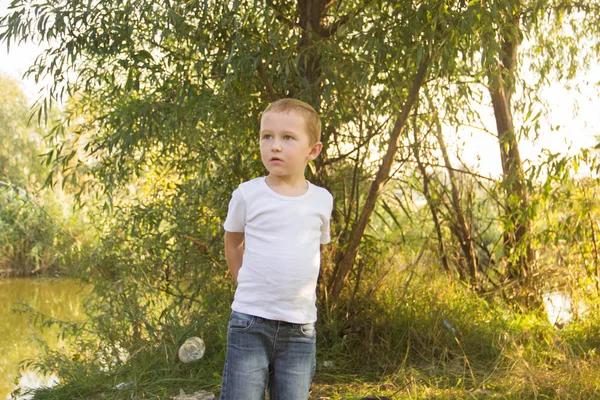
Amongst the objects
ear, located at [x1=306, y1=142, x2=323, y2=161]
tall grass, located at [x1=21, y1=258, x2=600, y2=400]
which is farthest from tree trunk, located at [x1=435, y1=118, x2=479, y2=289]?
ear, located at [x1=306, y1=142, x2=323, y2=161]

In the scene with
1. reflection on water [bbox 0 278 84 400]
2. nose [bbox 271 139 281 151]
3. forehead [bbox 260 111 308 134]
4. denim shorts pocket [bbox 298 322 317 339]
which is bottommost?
reflection on water [bbox 0 278 84 400]

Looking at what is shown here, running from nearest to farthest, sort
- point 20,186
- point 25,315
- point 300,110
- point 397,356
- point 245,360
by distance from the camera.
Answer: point 245,360 < point 300,110 < point 397,356 < point 25,315 < point 20,186

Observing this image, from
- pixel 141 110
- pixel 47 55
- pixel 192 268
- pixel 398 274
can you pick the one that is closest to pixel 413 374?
pixel 398 274

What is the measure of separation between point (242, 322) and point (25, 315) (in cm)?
775

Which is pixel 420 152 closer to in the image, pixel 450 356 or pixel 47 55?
pixel 450 356

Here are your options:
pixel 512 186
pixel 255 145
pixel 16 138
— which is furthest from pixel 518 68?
pixel 16 138

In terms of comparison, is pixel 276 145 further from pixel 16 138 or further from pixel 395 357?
pixel 16 138

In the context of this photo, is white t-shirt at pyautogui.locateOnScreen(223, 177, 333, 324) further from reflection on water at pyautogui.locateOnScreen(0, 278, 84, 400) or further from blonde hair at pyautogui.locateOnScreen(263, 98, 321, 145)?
reflection on water at pyautogui.locateOnScreen(0, 278, 84, 400)

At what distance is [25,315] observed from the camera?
29.5 ft

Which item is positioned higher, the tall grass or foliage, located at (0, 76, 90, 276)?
foliage, located at (0, 76, 90, 276)

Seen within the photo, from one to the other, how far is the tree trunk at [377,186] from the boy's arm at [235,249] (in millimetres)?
1694

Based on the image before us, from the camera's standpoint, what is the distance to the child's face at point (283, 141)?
2.20 m

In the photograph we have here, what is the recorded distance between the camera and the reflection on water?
6.64m

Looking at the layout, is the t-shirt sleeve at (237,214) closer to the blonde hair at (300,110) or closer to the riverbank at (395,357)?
the blonde hair at (300,110)
